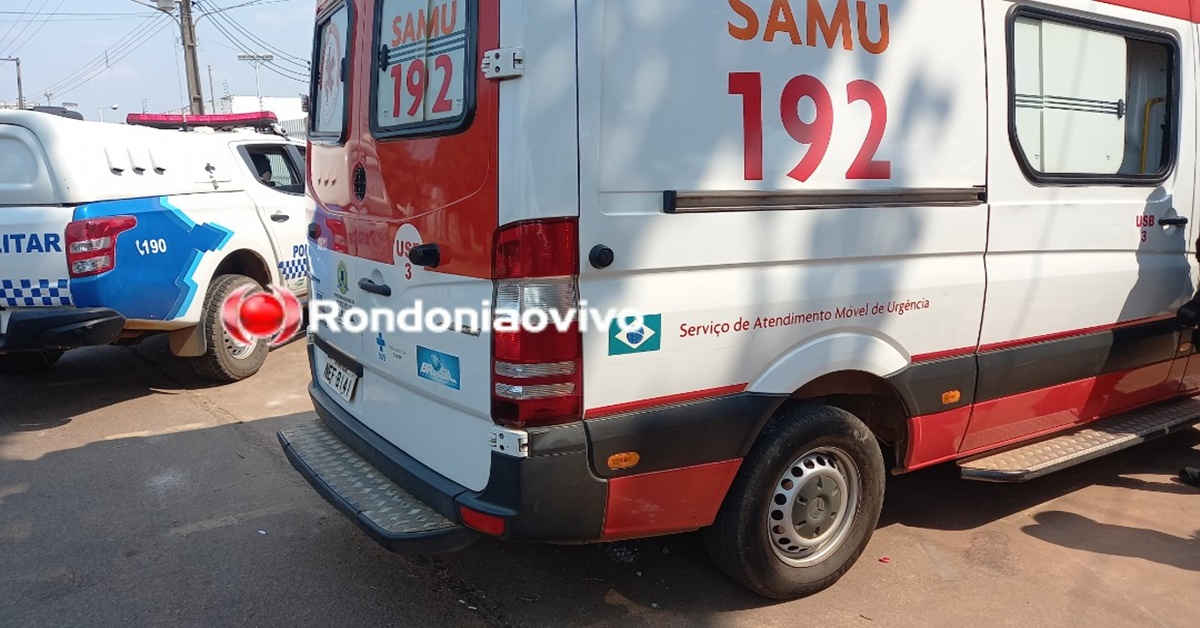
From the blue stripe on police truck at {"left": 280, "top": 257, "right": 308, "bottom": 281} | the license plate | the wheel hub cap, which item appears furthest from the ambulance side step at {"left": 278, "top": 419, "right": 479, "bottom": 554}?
the blue stripe on police truck at {"left": 280, "top": 257, "right": 308, "bottom": 281}

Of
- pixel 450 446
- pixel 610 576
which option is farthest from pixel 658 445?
pixel 610 576

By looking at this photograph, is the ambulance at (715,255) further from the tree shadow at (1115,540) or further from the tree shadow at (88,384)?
the tree shadow at (88,384)

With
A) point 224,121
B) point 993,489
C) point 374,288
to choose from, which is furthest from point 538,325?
point 224,121

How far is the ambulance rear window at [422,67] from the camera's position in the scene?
8.54 ft

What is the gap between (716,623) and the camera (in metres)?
3.04

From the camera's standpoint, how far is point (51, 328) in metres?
4.94

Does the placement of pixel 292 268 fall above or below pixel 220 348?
above

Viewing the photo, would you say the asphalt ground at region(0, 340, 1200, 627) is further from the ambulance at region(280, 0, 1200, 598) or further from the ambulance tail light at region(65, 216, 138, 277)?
the ambulance tail light at region(65, 216, 138, 277)

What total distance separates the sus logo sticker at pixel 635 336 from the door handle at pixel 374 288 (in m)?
0.97

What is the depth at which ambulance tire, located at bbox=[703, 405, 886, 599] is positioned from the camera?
293cm

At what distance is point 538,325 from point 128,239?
3.92 meters

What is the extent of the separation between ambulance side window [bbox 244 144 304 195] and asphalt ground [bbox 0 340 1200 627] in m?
2.80

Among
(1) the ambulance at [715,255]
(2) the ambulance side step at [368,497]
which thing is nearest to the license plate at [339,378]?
(1) the ambulance at [715,255]

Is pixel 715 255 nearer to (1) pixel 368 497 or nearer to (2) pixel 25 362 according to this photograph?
(1) pixel 368 497
